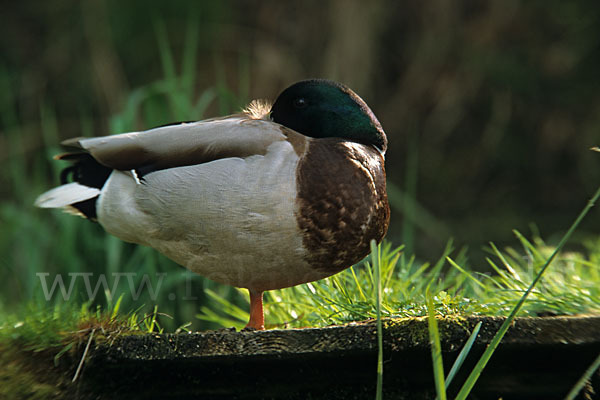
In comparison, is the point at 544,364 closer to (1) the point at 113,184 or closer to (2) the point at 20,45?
(1) the point at 113,184

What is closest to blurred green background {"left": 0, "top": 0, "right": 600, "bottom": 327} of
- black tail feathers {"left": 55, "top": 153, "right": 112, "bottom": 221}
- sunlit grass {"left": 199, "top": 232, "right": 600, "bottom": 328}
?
sunlit grass {"left": 199, "top": 232, "right": 600, "bottom": 328}

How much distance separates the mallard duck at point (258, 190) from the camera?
62.7 inches

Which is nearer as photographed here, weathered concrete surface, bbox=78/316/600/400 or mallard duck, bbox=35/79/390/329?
weathered concrete surface, bbox=78/316/600/400

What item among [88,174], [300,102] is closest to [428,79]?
[300,102]

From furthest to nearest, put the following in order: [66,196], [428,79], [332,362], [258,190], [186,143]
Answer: [428,79], [66,196], [186,143], [258,190], [332,362]

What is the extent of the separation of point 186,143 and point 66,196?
43cm

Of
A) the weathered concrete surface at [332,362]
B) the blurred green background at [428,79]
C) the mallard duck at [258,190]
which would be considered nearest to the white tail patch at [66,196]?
the mallard duck at [258,190]

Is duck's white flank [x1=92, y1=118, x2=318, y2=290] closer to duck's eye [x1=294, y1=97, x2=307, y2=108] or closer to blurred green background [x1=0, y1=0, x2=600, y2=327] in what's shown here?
duck's eye [x1=294, y1=97, x2=307, y2=108]

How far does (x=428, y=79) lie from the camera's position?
16.1 feet

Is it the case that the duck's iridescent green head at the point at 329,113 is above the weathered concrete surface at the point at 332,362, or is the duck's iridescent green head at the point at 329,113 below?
above

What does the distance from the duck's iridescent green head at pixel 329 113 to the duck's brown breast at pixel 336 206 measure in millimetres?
104

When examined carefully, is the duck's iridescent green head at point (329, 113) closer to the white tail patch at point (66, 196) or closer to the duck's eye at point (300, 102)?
the duck's eye at point (300, 102)

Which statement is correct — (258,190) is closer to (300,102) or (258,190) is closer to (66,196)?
(300,102)

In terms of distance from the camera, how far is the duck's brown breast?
160 centimetres
